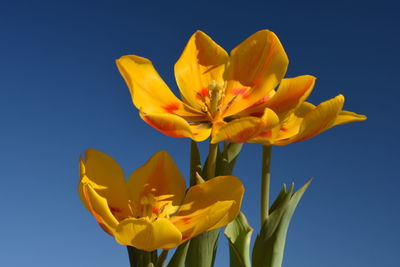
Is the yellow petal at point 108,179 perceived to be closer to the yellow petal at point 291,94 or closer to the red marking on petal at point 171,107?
the red marking on petal at point 171,107

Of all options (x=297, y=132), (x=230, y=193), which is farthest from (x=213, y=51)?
(x=230, y=193)

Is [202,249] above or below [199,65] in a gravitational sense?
below

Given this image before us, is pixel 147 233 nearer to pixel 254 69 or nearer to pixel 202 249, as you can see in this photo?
pixel 202 249

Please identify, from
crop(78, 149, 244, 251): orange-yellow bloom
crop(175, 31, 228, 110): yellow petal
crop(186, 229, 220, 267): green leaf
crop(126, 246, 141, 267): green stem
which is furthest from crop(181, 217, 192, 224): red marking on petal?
crop(175, 31, 228, 110): yellow petal

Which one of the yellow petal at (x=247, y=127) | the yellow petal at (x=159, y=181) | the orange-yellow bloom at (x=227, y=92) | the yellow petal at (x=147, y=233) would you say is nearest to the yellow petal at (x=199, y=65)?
the orange-yellow bloom at (x=227, y=92)

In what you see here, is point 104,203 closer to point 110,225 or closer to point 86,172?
point 110,225

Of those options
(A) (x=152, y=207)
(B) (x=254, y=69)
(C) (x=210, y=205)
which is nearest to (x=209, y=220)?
(C) (x=210, y=205)
